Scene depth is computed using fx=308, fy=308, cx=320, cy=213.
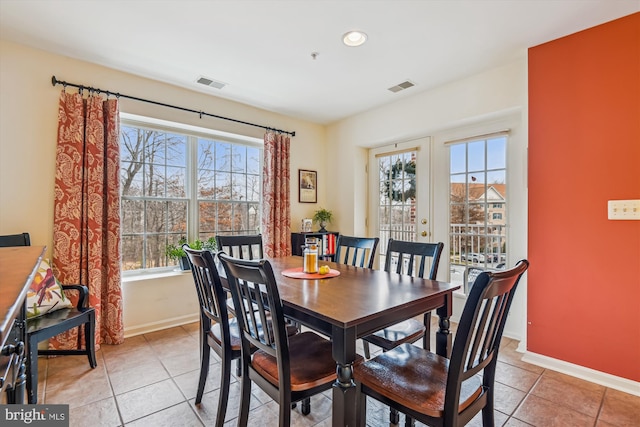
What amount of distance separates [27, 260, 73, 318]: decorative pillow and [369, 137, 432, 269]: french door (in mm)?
3294

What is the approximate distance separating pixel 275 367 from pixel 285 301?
0.30m

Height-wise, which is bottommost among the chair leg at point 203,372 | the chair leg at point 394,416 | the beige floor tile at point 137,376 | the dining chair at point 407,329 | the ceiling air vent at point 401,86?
the beige floor tile at point 137,376

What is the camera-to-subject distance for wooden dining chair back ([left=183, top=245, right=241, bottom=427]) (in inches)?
63.4

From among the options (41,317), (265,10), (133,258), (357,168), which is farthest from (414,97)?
(41,317)

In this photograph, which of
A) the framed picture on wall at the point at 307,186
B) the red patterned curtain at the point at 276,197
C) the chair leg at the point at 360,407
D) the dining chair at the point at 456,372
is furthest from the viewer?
the framed picture on wall at the point at 307,186

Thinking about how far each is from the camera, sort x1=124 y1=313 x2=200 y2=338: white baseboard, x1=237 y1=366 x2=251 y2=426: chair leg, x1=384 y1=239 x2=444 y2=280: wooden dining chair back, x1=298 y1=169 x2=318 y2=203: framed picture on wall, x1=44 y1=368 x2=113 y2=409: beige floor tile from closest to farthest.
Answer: x1=237 y1=366 x2=251 y2=426: chair leg → x1=44 y1=368 x2=113 y2=409: beige floor tile → x1=384 y1=239 x2=444 y2=280: wooden dining chair back → x1=124 y1=313 x2=200 y2=338: white baseboard → x1=298 y1=169 x2=318 y2=203: framed picture on wall

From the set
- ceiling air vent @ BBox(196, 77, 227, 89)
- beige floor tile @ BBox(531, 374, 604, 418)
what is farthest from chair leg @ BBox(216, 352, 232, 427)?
ceiling air vent @ BBox(196, 77, 227, 89)

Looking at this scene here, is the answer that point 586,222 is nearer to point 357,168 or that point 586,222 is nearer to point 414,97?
point 414,97

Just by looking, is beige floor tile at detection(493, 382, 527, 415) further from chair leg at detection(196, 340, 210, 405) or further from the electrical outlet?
chair leg at detection(196, 340, 210, 405)

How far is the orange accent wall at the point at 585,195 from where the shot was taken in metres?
2.08

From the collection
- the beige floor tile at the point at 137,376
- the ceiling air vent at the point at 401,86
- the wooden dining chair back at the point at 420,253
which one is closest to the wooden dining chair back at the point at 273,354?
the wooden dining chair back at the point at 420,253

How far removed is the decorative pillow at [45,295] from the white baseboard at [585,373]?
3.63 m

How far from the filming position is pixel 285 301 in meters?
1.45

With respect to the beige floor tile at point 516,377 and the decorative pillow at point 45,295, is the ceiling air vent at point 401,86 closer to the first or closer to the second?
the beige floor tile at point 516,377
